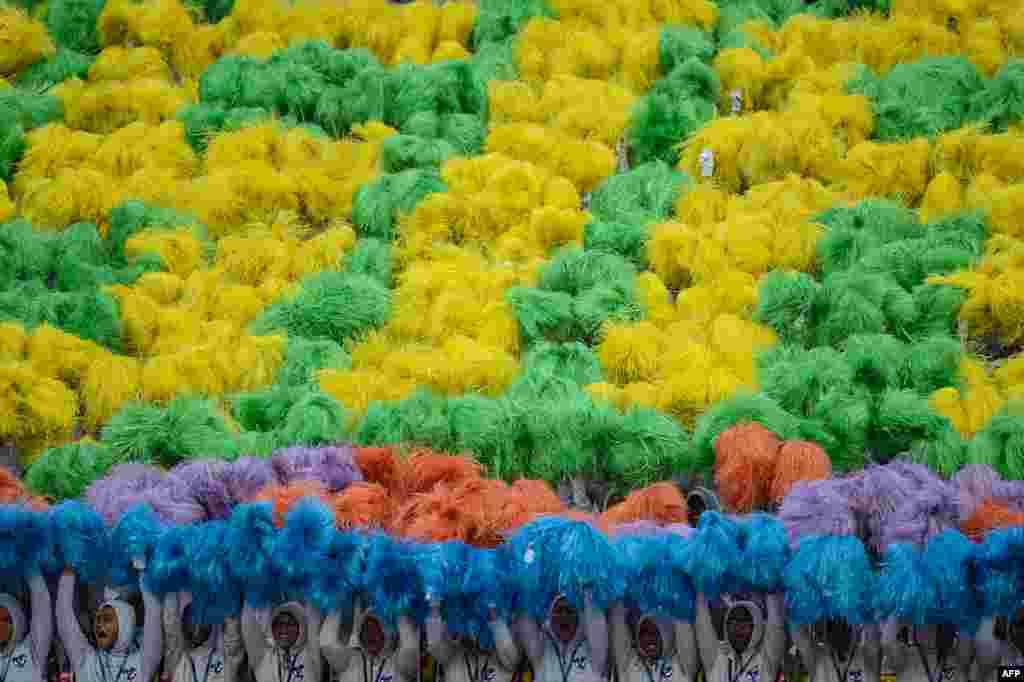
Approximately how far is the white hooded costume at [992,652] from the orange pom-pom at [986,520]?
8.1 inches

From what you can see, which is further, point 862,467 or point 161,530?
point 862,467

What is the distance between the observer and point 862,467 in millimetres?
3770

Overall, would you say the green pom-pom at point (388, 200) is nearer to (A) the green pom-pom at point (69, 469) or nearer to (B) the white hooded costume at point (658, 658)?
(A) the green pom-pom at point (69, 469)

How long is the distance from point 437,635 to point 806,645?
2.51 feet

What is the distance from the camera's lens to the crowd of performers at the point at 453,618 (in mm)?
3141

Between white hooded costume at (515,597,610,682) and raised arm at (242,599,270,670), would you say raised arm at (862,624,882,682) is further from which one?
raised arm at (242,599,270,670)

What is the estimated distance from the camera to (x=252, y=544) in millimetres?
3277

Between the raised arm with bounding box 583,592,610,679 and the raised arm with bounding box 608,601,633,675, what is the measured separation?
2cm

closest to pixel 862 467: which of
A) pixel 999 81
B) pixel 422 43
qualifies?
pixel 999 81

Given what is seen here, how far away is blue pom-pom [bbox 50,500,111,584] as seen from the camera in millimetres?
3385

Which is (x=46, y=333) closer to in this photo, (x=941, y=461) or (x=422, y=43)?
(x=422, y=43)

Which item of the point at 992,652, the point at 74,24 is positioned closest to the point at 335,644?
the point at 992,652

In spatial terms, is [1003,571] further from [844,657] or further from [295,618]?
[295,618]

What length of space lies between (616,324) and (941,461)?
3.16ft
